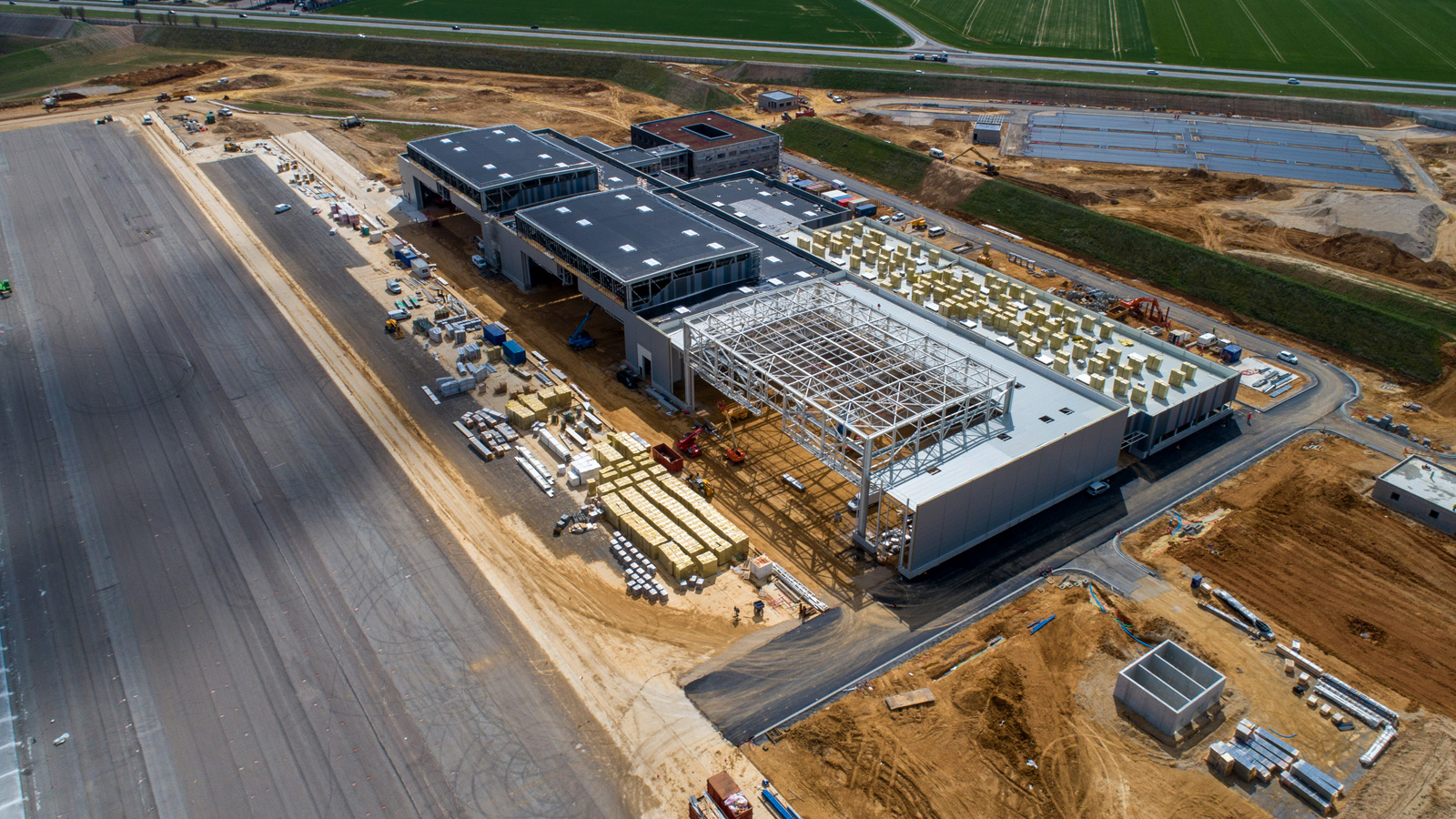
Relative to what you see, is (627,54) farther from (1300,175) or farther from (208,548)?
(208,548)

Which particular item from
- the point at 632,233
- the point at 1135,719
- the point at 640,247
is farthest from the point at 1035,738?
the point at 632,233

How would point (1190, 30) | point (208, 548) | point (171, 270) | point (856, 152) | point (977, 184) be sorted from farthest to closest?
point (1190, 30)
point (856, 152)
point (977, 184)
point (171, 270)
point (208, 548)

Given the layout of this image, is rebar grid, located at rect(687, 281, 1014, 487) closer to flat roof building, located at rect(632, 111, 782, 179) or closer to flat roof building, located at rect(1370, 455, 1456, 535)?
flat roof building, located at rect(1370, 455, 1456, 535)

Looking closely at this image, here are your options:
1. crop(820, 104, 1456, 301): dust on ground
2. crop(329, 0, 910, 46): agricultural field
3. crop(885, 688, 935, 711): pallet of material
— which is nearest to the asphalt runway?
crop(885, 688, 935, 711): pallet of material

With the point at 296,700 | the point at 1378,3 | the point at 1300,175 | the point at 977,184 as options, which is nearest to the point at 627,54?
the point at 977,184

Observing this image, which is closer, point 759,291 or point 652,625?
point 652,625
